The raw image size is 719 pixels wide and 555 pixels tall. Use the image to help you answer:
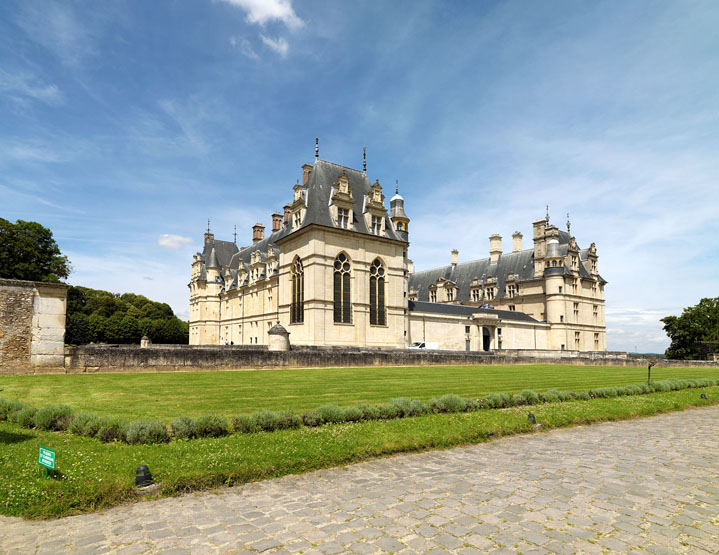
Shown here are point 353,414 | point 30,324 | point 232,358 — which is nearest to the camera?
point 353,414

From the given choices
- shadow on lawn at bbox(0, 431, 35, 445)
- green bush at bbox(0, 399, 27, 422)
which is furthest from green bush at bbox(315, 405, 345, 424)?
green bush at bbox(0, 399, 27, 422)

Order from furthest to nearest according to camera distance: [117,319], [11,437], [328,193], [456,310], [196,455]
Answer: [117,319] < [456,310] < [328,193] < [11,437] < [196,455]

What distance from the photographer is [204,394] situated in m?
13.8

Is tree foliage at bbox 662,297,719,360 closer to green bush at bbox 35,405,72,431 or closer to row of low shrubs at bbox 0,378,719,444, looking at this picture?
row of low shrubs at bbox 0,378,719,444

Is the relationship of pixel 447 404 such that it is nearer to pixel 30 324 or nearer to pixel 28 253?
pixel 30 324

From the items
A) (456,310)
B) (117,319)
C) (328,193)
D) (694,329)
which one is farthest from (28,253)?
(694,329)

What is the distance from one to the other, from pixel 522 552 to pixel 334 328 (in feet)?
110

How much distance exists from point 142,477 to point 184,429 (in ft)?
8.07

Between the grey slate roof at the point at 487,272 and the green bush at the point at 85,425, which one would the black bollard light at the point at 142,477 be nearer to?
the green bush at the point at 85,425

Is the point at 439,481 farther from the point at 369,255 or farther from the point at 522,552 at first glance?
the point at 369,255

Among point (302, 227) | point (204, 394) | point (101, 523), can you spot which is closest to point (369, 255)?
point (302, 227)

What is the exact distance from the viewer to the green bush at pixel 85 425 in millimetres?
8695

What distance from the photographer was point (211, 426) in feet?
29.5

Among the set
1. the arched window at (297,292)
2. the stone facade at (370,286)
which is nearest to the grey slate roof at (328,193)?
the stone facade at (370,286)
